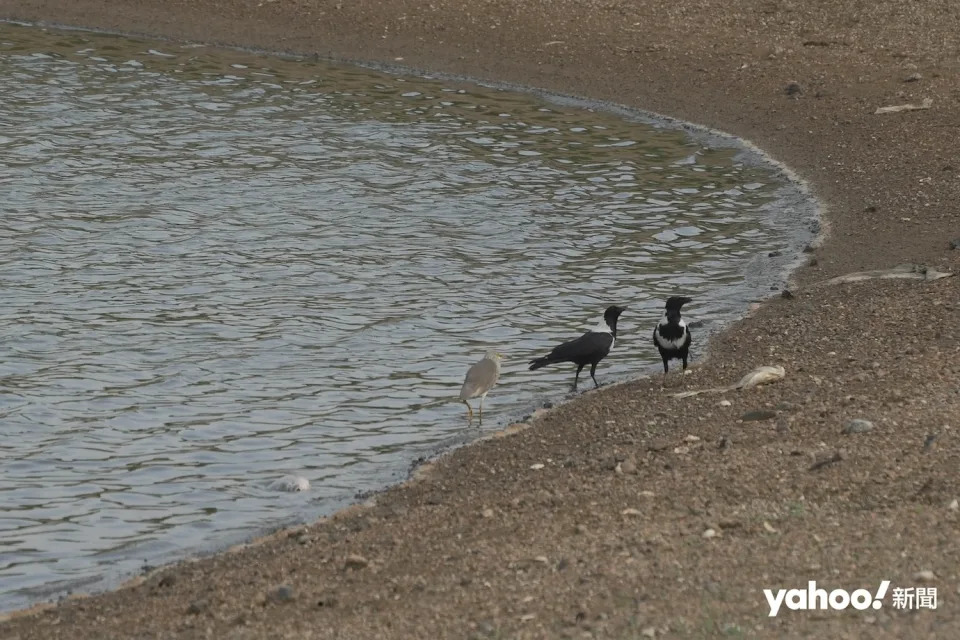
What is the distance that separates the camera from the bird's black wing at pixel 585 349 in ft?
45.2

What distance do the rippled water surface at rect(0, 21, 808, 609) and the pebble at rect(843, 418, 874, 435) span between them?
11.7 feet

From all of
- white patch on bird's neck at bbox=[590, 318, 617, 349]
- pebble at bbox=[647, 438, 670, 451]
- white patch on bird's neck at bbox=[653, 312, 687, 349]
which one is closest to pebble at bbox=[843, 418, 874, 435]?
pebble at bbox=[647, 438, 670, 451]

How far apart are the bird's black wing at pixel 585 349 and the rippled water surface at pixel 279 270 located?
480 millimetres

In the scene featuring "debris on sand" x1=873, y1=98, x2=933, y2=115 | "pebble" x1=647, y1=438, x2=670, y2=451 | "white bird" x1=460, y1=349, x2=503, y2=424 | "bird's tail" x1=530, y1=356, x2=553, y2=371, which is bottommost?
"bird's tail" x1=530, y1=356, x2=553, y2=371

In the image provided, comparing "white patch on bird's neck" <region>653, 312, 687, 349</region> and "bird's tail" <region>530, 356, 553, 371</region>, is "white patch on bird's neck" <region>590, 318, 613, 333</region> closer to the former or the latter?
"bird's tail" <region>530, 356, 553, 371</region>

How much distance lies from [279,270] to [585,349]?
5.58 meters

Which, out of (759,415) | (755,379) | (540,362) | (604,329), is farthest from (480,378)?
(759,415)

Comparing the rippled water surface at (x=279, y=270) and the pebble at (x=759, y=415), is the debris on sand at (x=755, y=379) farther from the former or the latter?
the rippled water surface at (x=279, y=270)

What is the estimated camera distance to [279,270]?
18.0 m

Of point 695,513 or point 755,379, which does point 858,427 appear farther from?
point 755,379

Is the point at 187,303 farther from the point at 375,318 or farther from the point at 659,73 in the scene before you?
the point at 659,73

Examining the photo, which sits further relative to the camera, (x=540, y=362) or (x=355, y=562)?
(x=540, y=362)

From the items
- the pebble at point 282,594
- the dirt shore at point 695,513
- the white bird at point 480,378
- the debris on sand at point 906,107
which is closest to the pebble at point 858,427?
the dirt shore at point 695,513

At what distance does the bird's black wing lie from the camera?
1378 centimetres
